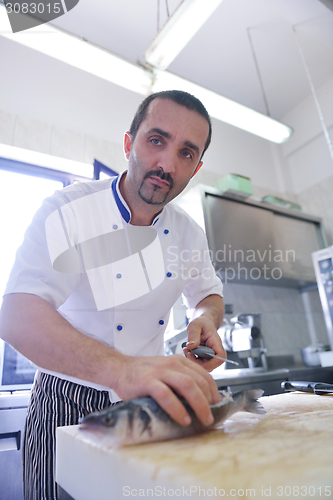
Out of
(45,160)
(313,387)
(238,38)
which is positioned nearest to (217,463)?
(313,387)

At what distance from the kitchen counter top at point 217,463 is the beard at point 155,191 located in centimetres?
70

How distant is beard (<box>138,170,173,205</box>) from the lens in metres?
1.06

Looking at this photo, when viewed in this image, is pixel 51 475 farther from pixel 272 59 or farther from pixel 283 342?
pixel 272 59

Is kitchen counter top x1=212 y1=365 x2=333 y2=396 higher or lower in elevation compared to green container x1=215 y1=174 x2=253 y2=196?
lower

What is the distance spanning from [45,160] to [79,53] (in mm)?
975

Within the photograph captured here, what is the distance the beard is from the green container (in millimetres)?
1668

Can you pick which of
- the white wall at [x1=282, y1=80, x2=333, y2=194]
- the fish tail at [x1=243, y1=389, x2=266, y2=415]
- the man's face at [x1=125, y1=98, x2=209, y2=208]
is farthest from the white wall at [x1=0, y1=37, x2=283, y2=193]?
the fish tail at [x1=243, y1=389, x2=266, y2=415]

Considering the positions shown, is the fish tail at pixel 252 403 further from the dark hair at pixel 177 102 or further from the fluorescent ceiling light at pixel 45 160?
the fluorescent ceiling light at pixel 45 160

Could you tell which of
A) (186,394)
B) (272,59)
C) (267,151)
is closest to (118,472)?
(186,394)

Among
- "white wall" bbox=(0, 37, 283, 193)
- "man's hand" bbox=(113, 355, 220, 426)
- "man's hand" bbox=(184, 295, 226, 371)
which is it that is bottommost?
"man's hand" bbox=(113, 355, 220, 426)

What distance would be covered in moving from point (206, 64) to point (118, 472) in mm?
3329

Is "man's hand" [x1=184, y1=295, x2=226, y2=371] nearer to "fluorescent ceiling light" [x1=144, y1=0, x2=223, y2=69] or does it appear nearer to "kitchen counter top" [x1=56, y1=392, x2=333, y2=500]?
"kitchen counter top" [x1=56, y1=392, x2=333, y2=500]

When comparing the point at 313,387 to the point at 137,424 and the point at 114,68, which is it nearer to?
the point at 137,424

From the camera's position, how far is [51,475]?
30.9 inches
